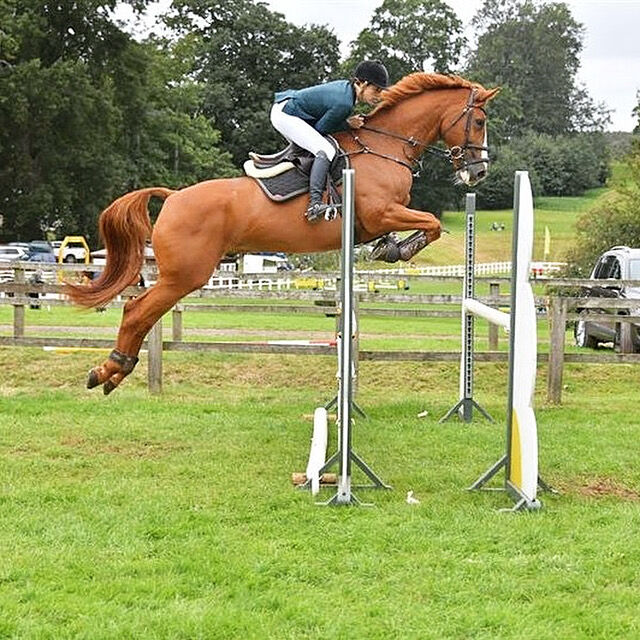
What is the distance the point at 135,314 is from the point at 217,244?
756 mm

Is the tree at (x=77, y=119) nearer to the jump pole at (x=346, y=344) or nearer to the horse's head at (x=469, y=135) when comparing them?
the horse's head at (x=469, y=135)

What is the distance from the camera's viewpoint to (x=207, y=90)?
52656 mm

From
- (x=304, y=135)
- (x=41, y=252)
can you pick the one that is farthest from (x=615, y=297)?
(x=41, y=252)

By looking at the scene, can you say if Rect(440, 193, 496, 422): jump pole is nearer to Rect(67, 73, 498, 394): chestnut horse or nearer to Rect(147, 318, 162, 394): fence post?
Rect(67, 73, 498, 394): chestnut horse

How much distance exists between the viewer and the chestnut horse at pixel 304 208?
582 cm

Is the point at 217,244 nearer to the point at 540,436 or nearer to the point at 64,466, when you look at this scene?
the point at 64,466

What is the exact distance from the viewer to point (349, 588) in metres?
3.68

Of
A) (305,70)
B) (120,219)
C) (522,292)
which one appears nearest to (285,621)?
(522,292)

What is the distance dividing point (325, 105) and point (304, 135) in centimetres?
23

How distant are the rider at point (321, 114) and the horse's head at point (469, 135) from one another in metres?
0.52

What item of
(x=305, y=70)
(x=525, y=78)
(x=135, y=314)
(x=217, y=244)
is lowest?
(x=135, y=314)

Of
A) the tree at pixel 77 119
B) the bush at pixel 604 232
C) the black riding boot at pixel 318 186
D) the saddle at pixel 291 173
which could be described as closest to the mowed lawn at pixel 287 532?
the black riding boot at pixel 318 186

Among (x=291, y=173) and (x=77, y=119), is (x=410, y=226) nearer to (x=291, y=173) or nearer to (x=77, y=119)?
(x=291, y=173)

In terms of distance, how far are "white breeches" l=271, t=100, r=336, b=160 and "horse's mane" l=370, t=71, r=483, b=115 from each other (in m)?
0.51
